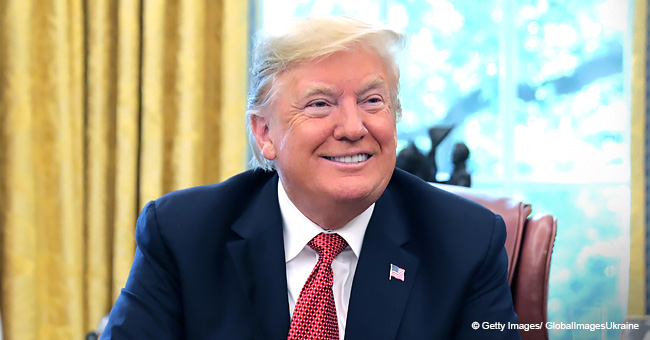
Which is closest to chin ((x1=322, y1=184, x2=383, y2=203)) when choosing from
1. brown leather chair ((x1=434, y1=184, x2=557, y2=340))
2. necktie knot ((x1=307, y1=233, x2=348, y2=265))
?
necktie knot ((x1=307, y1=233, x2=348, y2=265))

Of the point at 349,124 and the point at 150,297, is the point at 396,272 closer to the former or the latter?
the point at 349,124

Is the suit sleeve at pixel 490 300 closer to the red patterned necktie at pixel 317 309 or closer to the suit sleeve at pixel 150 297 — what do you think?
the red patterned necktie at pixel 317 309

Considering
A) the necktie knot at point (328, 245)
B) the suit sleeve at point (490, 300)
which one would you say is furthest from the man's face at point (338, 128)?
the suit sleeve at point (490, 300)

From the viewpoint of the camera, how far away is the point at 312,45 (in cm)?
119

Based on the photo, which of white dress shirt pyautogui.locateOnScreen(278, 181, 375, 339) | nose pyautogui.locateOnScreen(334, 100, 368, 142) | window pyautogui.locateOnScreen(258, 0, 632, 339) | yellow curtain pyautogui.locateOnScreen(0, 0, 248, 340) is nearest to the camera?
nose pyautogui.locateOnScreen(334, 100, 368, 142)

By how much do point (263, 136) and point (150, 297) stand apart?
0.41 metres

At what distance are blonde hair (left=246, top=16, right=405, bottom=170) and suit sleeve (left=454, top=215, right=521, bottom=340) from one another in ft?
1.19

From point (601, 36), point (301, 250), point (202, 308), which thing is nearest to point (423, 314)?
point (301, 250)

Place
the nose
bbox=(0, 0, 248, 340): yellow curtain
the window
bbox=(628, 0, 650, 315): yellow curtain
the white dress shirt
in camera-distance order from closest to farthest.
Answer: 1. the nose
2. the white dress shirt
3. bbox=(0, 0, 248, 340): yellow curtain
4. bbox=(628, 0, 650, 315): yellow curtain
5. the window

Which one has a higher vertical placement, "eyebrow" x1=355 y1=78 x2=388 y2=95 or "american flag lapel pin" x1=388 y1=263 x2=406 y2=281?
"eyebrow" x1=355 y1=78 x2=388 y2=95

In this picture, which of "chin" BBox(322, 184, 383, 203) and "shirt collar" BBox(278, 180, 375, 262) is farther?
"shirt collar" BBox(278, 180, 375, 262)

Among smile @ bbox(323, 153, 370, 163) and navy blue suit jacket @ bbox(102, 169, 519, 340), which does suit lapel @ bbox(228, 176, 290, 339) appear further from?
smile @ bbox(323, 153, 370, 163)

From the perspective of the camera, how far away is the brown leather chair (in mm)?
1361

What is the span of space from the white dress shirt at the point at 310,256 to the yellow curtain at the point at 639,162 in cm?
184
